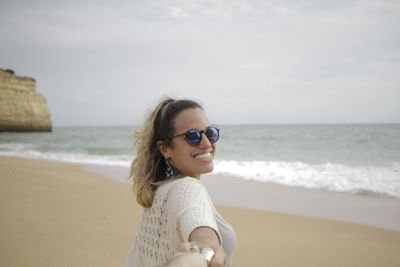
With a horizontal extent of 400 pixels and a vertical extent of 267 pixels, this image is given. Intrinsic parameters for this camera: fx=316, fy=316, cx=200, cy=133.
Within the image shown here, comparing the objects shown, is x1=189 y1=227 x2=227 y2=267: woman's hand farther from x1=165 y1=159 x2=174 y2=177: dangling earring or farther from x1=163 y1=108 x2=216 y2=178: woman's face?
x1=165 y1=159 x2=174 y2=177: dangling earring

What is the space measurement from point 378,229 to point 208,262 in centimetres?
570

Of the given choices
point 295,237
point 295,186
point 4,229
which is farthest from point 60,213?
point 295,186

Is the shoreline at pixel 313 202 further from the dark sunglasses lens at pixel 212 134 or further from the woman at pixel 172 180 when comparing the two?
the woman at pixel 172 180

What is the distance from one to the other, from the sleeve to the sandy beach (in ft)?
10.8

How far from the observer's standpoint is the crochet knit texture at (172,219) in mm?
1095

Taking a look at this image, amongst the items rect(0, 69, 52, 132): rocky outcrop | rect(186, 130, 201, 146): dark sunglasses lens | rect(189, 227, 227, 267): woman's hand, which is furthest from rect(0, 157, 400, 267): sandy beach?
rect(0, 69, 52, 132): rocky outcrop

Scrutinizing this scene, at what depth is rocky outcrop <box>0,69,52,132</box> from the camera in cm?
4403

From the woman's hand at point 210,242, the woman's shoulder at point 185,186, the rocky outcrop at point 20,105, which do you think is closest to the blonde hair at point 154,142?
the woman's shoulder at point 185,186

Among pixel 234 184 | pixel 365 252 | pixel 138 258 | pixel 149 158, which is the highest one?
pixel 149 158

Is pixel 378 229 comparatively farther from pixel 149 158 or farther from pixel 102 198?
pixel 102 198

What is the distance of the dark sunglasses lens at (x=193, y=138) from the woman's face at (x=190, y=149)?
16 mm

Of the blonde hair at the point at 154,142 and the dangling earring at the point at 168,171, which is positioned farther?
the dangling earring at the point at 168,171

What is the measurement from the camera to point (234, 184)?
32.5ft

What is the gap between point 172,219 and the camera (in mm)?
1229
